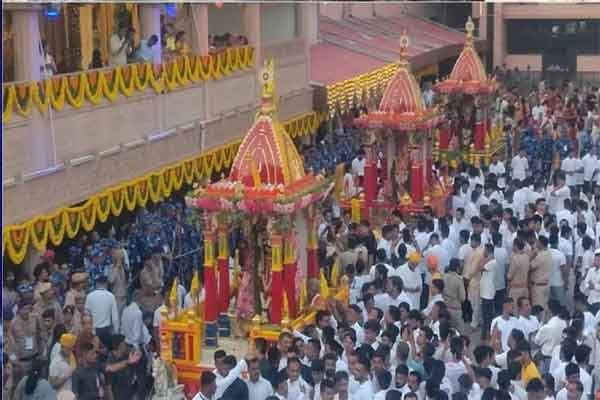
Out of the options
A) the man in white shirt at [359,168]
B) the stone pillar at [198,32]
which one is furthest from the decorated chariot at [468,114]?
the stone pillar at [198,32]

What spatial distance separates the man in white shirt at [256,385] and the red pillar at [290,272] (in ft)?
Result: 7.77

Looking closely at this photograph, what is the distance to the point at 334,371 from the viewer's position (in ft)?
29.0

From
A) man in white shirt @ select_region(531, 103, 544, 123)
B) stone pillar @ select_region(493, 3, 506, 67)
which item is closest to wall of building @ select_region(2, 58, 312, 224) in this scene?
man in white shirt @ select_region(531, 103, 544, 123)

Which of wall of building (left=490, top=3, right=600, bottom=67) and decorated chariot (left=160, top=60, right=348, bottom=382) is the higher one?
wall of building (left=490, top=3, right=600, bottom=67)

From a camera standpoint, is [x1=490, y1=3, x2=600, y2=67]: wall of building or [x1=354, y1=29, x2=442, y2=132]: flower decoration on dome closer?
[x1=354, y1=29, x2=442, y2=132]: flower decoration on dome

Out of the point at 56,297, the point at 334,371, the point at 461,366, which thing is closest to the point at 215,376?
the point at 334,371

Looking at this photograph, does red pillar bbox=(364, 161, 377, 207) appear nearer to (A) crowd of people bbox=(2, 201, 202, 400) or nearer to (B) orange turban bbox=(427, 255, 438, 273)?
(A) crowd of people bbox=(2, 201, 202, 400)

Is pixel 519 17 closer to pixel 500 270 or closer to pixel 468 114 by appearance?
pixel 468 114

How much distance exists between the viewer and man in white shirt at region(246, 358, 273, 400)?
349 inches

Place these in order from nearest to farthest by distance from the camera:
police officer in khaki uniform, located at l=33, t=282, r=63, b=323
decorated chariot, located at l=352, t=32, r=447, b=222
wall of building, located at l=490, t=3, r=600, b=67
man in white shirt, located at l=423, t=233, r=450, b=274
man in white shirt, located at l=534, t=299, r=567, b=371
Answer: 1. man in white shirt, located at l=534, t=299, r=567, b=371
2. police officer in khaki uniform, located at l=33, t=282, r=63, b=323
3. man in white shirt, located at l=423, t=233, r=450, b=274
4. decorated chariot, located at l=352, t=32, r=447, b=222
5. wall of building, located at l=490, t=3, r=600, b=67

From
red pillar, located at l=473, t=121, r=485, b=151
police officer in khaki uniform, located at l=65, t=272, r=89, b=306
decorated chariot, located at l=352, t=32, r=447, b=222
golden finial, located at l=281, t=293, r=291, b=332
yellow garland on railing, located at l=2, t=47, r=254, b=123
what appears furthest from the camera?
red pillar, located at l=473, t=121, r=485, b=151

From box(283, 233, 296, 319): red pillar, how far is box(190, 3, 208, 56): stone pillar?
8410 mm

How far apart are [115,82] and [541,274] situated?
263 inches

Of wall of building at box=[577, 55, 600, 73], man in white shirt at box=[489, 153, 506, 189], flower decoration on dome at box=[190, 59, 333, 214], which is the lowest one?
man in white shirt at box=[489, 153, 506, 189]
